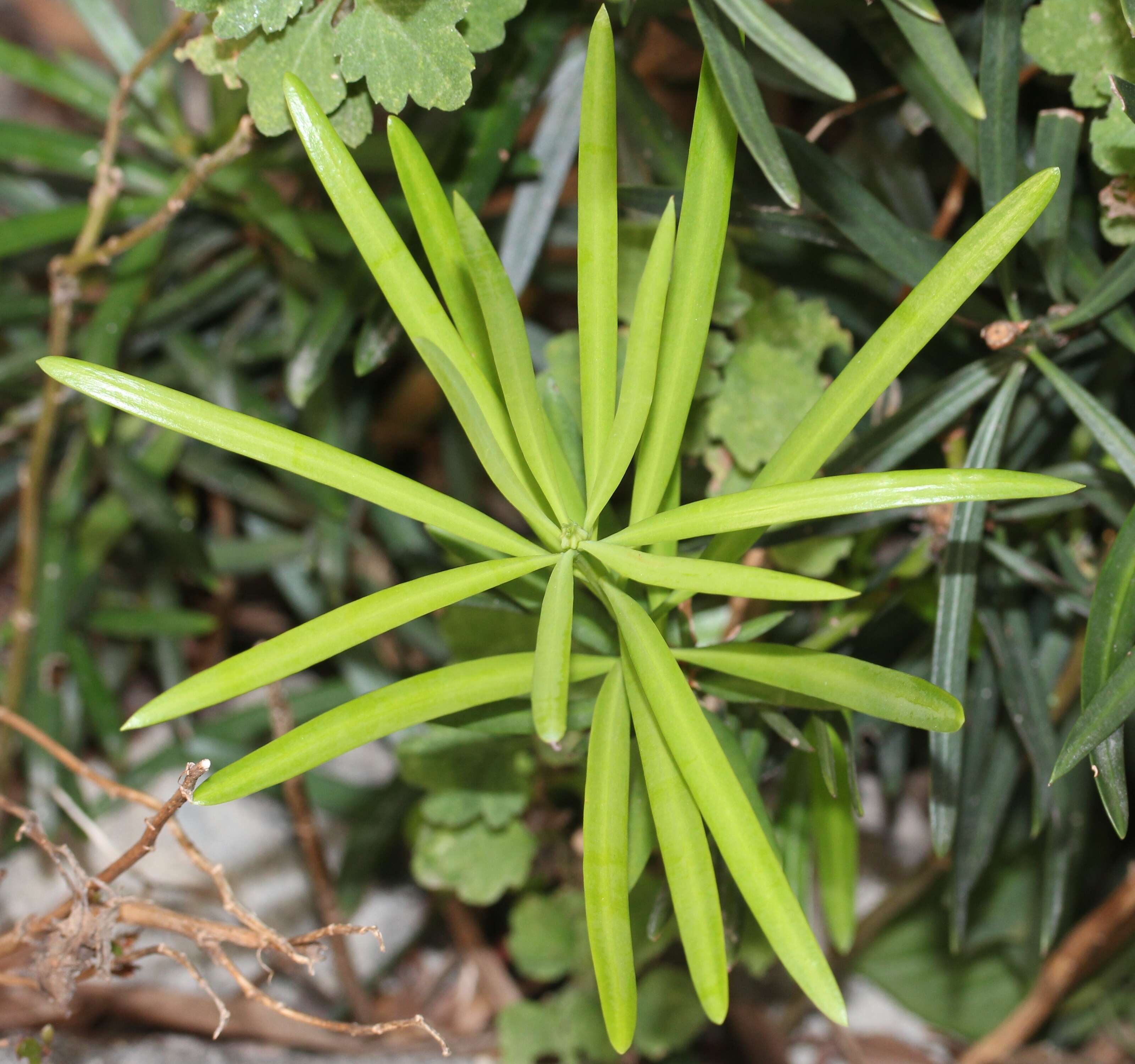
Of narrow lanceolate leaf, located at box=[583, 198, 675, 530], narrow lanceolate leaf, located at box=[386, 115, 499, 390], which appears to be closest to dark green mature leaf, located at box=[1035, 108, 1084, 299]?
narrow lanceolate leaf, located at box=[583, 198, 675, 530]

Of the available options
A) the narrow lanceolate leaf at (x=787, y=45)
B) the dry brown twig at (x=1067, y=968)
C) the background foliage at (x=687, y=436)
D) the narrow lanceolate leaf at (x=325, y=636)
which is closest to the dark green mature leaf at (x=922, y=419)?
the background foliage at (x=687, y=436)

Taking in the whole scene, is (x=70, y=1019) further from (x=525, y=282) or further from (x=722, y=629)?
(x=525, y=282)

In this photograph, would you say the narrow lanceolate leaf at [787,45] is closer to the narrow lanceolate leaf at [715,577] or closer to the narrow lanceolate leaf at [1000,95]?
the narrow lanceolate leaf at [1000,95]

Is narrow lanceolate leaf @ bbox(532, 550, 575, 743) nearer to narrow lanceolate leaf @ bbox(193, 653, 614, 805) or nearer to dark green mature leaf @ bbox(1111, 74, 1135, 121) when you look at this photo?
narrow lanceolate leaf @ bbox(193, 653, 614, 805)

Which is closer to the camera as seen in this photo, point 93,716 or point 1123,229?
point 1123,229

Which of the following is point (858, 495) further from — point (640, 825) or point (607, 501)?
point (640, 825)

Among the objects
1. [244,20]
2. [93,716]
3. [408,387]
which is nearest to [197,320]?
[408,387]
